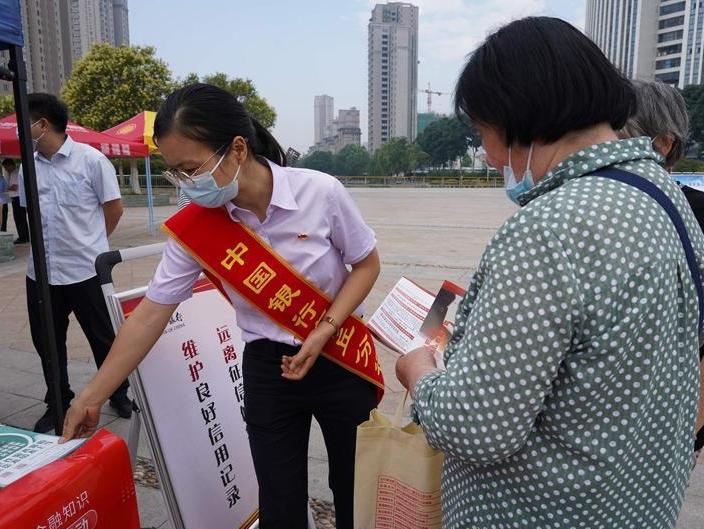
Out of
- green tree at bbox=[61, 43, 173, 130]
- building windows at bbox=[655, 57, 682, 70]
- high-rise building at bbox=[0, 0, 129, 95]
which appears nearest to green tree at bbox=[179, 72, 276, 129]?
green tree at bbox=[61, 43, 173, 130]

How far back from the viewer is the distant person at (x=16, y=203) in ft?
34.5

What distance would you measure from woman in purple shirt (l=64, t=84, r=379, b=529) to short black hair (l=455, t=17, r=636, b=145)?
745 millimetres

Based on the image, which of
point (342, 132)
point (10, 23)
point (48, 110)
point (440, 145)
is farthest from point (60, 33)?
point (10, 23)

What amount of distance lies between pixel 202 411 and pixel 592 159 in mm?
1528

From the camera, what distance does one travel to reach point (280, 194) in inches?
61.1

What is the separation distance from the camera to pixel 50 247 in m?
2.98

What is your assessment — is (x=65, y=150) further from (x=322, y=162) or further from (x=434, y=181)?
(x=322, y=162)

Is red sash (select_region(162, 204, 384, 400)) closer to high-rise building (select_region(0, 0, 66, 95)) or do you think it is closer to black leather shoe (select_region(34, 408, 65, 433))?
black leather shoe (select_region(34, 408, 65, 433))

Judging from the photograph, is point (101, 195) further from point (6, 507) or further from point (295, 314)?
point (6, 507)

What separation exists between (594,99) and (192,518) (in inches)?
66.6

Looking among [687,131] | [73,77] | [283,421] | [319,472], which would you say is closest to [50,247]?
[319,472]

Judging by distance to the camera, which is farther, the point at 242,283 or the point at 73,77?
the point at 73,77

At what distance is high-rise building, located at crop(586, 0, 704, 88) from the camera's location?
6631 centimetres

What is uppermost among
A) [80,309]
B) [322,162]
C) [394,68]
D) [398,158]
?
[394,68]
